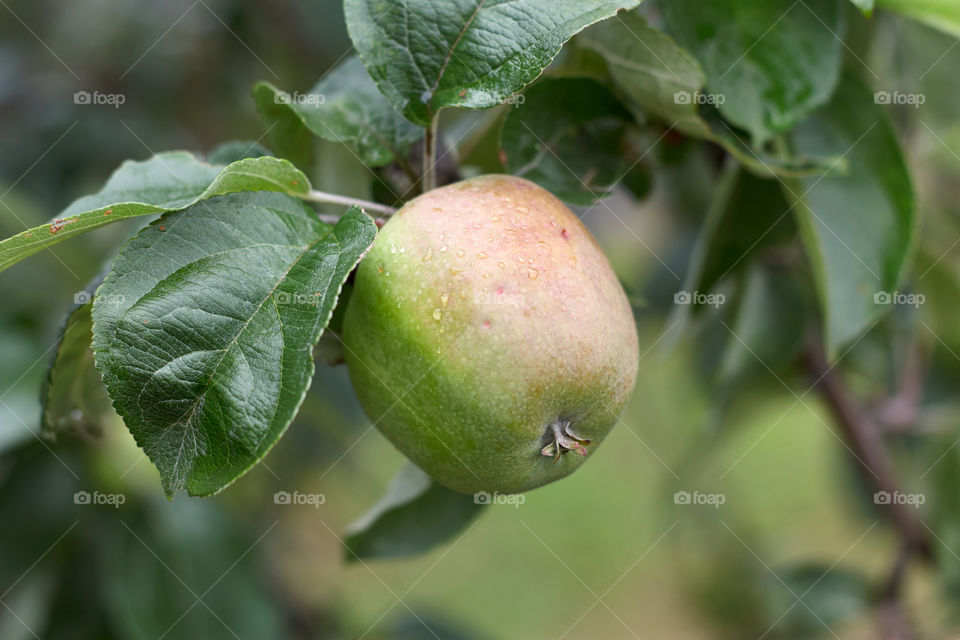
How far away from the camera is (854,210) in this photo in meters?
0.87

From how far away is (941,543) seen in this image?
52.3 inches

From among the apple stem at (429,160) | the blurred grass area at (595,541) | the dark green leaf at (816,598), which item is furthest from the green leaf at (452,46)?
the blurred grass area at (595,541)

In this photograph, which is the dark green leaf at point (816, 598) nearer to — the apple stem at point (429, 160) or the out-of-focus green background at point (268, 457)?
the out-of-focus green background at point (268, 457)

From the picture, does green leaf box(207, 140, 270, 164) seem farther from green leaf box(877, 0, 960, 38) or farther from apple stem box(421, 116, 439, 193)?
green leaf box(877, 0, 960, 38)

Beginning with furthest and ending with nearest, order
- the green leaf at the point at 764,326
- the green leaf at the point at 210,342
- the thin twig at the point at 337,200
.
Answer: the green leaf at the point at 764,326 → the thin twig at the point at 337,200 → the green leaf at the point at 210,342

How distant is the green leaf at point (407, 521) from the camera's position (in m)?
0.79

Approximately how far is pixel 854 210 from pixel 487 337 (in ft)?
1.76

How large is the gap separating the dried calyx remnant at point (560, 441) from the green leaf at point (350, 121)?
287mm

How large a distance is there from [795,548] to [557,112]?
2.31 m

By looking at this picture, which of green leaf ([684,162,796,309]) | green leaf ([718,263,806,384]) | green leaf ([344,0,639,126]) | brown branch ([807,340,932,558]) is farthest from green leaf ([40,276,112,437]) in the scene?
brown branch ([807,340,932,558])

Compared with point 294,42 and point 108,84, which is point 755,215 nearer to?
point 294,42

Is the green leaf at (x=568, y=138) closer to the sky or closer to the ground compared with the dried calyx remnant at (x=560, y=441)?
closer to the sky

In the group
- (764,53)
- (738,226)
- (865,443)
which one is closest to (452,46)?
(764,53)

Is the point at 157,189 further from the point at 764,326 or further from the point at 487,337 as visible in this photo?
the point at 764,326
